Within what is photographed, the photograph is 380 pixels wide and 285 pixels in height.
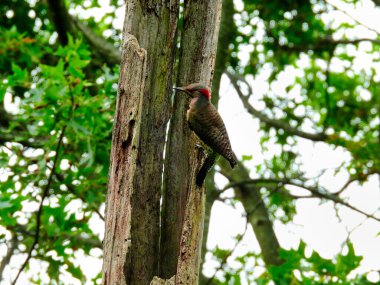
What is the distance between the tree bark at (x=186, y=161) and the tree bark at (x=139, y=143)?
0.10 metres

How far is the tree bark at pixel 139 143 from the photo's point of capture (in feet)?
11.1

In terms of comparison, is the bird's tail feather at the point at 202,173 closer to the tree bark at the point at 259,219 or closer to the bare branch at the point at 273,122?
the tree bark at the point at 259,219

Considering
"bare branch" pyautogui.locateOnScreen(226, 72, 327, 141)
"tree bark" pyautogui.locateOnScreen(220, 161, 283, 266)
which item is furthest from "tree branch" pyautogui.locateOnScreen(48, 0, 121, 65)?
"tree bark" pyautogui.locateOnScreen(220, 161, 283, 266)

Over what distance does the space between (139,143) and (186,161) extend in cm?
29

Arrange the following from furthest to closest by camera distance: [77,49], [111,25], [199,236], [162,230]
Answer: [111,25]
[77,49]
[162,230]
[199,236]

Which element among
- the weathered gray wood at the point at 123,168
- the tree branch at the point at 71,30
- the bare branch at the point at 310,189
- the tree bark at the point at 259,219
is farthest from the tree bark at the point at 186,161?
the tree bark at the point at 259,219

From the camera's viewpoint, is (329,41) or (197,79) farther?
(329,41)

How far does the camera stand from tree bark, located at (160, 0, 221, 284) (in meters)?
3.41

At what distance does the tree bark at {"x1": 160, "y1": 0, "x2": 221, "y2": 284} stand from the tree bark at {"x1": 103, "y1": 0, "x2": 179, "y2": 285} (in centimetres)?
10

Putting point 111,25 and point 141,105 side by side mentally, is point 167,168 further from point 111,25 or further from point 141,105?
point 111,25

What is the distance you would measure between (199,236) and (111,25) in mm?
6313

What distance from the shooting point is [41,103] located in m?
5.57

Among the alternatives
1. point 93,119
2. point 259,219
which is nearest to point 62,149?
point 93,119

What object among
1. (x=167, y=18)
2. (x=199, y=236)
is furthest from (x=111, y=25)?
(x=199, y=236)
